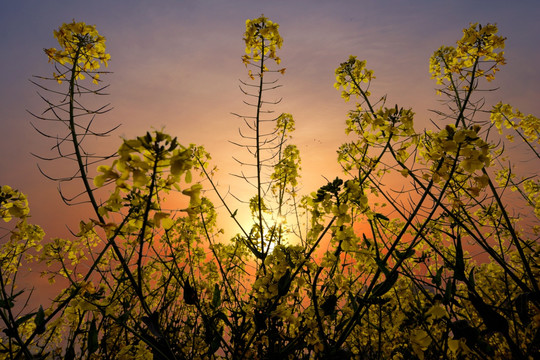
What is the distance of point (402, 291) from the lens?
2.49 meters

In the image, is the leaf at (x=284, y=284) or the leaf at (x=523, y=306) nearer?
the leaf at (x=523, y=306)

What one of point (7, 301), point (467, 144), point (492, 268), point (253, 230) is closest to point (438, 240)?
point (492, 268)

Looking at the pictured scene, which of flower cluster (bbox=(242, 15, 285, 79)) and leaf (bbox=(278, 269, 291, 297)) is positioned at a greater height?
flower cluster (bbox=(242, 15, 285, 79))

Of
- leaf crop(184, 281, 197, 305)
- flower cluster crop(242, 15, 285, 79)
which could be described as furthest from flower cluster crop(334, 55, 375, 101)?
leaf crop(184, 281, 197, 305)

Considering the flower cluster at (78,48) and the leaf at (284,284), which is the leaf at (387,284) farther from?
the flower cluster at (78,48)

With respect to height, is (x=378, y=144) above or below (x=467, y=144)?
above

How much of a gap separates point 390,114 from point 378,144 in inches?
12.4

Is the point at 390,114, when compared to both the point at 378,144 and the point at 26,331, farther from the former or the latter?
the point at 26,331

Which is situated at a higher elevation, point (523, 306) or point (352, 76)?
point (352, 76)

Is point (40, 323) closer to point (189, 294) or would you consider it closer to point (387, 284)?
point (189, 294)

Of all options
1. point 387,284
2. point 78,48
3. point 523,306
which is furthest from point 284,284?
point 78,48

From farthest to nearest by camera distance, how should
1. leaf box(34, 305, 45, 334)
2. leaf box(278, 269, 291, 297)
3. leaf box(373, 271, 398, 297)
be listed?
leaf box(278, 269, 291, 297) < leaf box(34, 305, 45, 334) < leaf box(373, 271, 398, 297)

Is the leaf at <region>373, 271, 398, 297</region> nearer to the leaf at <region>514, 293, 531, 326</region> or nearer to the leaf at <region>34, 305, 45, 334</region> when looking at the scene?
the leaf at <region>514, 293, 531, 326</region>

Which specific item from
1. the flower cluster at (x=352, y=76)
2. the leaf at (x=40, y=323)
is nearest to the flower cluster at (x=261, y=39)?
the flower cluster at (x=352, y=76)
